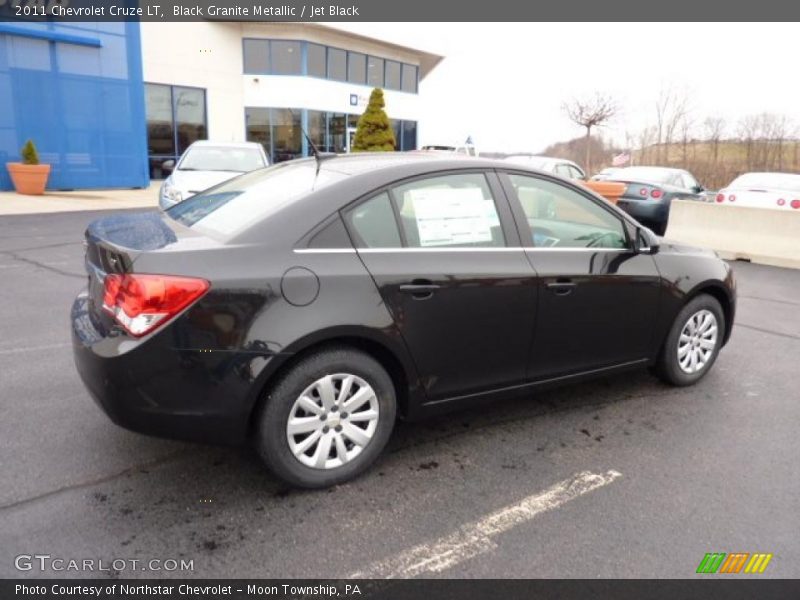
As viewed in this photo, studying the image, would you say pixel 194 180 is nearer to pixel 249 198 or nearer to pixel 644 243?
pixel 249 198

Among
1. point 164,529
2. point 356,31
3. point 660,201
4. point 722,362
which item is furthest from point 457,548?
point 356,31

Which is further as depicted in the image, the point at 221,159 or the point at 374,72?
the point at 374,72

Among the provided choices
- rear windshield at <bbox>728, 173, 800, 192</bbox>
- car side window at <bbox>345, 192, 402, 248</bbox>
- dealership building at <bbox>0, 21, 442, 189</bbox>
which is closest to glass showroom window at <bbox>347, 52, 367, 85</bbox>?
dealership building at <bbox>0, 21, 442, 189</bbox>

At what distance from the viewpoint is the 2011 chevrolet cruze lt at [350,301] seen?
8.64 ft

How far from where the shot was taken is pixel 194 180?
9781 mm

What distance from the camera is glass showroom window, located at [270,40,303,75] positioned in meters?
26.6

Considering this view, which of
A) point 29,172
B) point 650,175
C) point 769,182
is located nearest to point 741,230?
point 769,182

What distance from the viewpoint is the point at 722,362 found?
4984mm

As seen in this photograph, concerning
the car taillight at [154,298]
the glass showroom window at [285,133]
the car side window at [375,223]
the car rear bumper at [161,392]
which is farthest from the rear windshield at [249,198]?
the glass showroom window at [285,133]

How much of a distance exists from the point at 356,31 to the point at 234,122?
7679 millimetres

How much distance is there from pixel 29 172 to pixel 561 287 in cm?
1671

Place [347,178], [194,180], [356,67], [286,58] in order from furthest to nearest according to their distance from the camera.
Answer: [356,67] → [286,58] → [194,180] → [347,178]

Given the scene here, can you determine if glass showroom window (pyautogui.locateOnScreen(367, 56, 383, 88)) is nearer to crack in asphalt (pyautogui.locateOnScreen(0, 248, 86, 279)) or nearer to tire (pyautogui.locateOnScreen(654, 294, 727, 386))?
crack in asphalt (pyautogui.locateOnScreen(0, 248, 86, 279))

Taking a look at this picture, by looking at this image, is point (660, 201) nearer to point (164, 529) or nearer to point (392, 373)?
point (392, 373)
